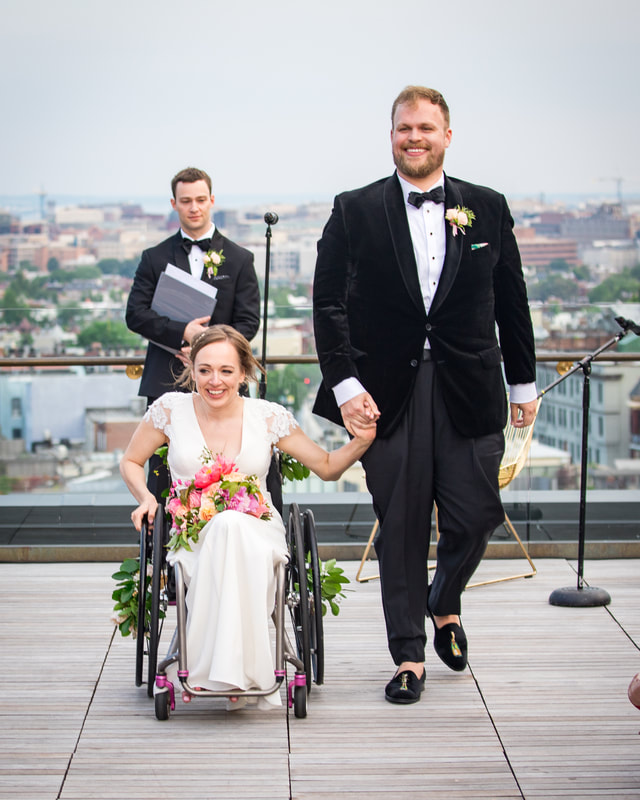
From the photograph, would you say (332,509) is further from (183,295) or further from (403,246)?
(403,246)

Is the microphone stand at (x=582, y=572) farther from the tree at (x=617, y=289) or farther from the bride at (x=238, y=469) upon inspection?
the tree at (x=617, y=289)

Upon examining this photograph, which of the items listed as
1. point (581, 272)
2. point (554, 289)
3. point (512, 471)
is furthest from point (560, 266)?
point (512, 471)

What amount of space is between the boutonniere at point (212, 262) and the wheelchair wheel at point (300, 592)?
1314mm

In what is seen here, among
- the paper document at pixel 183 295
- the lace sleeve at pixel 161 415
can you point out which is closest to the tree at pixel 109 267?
the paper document at pixel 183 295

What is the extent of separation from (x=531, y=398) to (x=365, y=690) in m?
0.95

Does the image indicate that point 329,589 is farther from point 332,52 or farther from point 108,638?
point 332,52

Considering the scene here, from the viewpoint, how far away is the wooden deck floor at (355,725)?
2.43 meters

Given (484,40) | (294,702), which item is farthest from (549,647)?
(484,40)

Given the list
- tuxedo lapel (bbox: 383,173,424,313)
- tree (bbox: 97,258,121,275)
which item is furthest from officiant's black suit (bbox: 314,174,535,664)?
tree (bbox: 97,258,121,275)

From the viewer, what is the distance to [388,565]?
9.83ft

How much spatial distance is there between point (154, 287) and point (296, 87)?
37788 millimetres

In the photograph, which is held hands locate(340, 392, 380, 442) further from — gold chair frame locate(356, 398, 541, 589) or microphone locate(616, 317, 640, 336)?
gold chair frame locate(356, 398, 541, 589)

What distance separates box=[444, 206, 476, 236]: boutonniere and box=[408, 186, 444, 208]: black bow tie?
4 cm

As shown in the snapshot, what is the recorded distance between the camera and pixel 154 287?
13.6 feet
